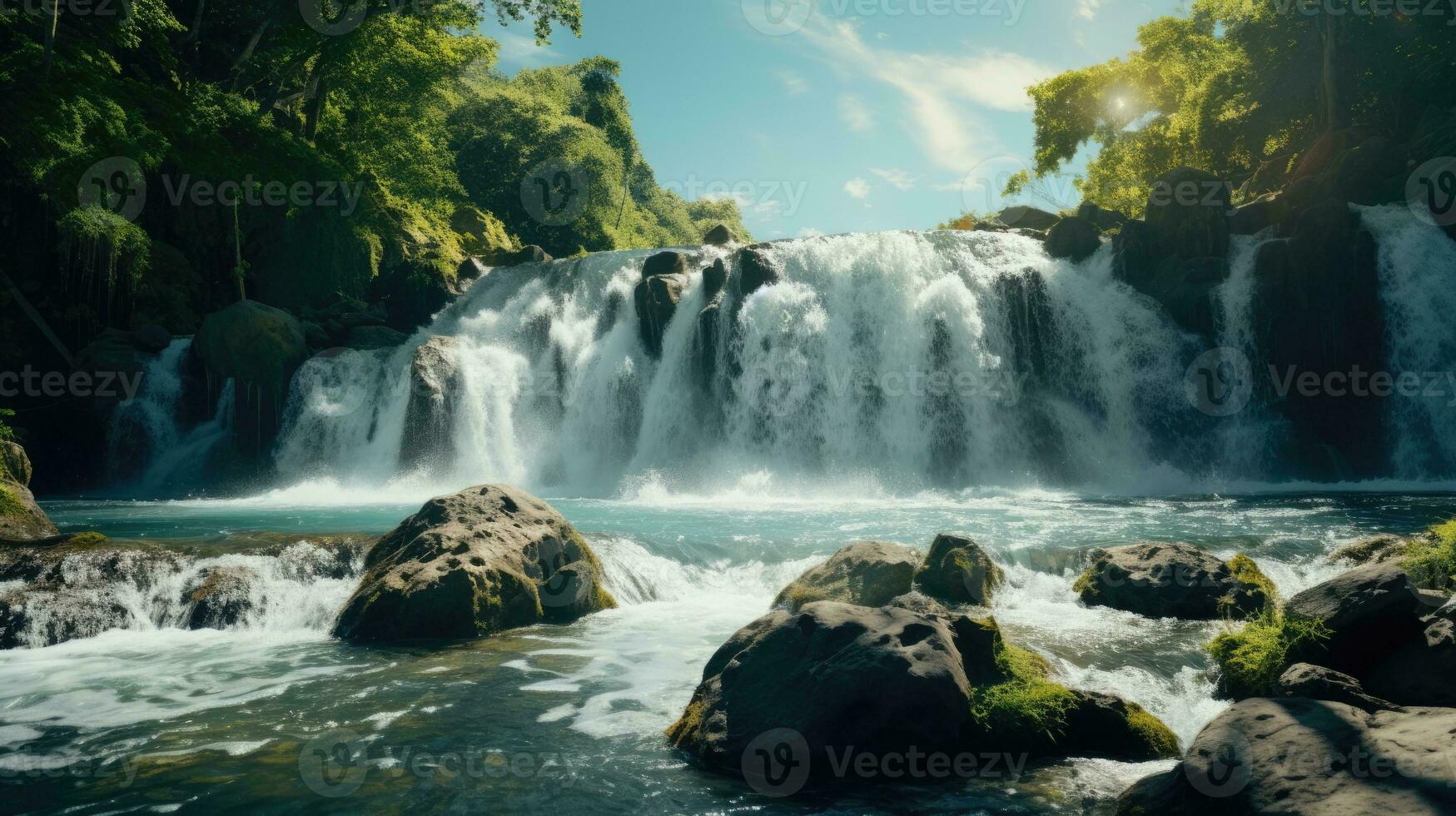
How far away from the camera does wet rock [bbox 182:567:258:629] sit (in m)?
9.02

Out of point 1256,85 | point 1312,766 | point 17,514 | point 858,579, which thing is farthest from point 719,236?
point 1312,766

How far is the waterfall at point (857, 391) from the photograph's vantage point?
2189cm

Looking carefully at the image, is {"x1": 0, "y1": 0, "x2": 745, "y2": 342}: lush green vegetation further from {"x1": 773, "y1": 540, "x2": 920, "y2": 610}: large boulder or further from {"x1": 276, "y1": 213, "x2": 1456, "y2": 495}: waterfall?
{"x1": 773, "y1": 540, "x2": 920, "y2": 610}: large boulder

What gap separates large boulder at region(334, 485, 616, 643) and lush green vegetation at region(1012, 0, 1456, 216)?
2994cm

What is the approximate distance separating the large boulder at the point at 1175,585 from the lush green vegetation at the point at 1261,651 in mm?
2291

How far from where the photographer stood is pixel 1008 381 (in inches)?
897

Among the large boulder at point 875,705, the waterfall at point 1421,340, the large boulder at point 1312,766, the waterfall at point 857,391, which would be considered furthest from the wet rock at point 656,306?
the large boulder at point 1312,766

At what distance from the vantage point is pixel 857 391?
22578 mm

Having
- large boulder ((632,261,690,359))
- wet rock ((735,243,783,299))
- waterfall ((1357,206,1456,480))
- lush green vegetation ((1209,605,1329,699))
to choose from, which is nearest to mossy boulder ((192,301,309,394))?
large boulder ((632,261,690,359))

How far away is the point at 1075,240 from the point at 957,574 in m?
19.0

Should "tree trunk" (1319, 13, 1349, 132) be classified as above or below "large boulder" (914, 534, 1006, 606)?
above

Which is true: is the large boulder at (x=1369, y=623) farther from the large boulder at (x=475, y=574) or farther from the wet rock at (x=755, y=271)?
the wet rock at (x=755, y=271)

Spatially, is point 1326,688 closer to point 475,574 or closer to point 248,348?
point 475,574

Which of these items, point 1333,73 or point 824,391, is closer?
point 824,391
